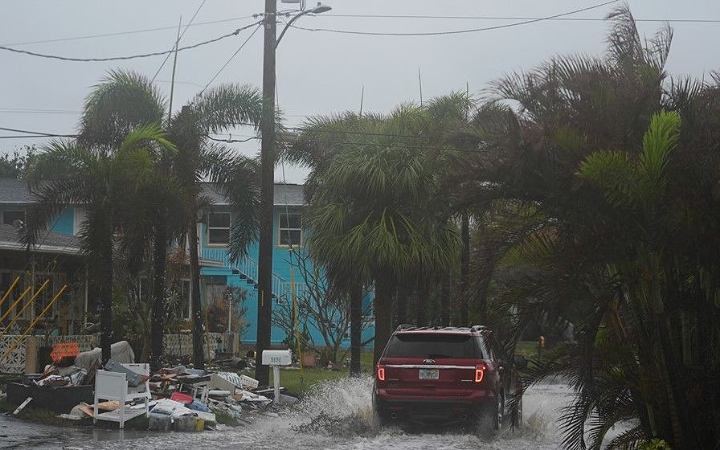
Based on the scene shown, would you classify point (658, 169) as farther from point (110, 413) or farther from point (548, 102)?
point (110, 413)

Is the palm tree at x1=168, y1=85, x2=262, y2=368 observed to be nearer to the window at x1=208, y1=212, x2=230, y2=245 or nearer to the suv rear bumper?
the suv rear bumper

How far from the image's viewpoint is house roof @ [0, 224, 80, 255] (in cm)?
2639

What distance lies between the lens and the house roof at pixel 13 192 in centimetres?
4281

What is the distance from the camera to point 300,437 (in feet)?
54.4

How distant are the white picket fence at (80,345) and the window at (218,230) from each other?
8.89m

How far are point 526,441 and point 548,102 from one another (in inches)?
248

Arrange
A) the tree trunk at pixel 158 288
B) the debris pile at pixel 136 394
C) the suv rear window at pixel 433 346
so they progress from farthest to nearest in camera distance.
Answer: the tree trunk at pixel 158 288 < the debris pile at pixel 136 394 < the suv rear window at pixel 433 346

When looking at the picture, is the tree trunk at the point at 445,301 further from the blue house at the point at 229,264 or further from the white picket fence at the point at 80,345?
the blue house at the point at 229,264

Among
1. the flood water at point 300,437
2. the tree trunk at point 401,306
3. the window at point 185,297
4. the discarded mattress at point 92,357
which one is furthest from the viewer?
the window at point 185,297

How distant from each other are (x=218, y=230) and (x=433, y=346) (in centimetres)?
2976

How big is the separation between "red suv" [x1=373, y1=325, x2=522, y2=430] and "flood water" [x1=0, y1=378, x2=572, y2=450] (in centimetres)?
36

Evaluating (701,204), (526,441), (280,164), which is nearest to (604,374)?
(701,204)

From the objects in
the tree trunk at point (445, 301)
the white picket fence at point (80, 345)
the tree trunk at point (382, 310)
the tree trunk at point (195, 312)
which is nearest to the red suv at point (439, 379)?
the tree trunk at point (382, 310)

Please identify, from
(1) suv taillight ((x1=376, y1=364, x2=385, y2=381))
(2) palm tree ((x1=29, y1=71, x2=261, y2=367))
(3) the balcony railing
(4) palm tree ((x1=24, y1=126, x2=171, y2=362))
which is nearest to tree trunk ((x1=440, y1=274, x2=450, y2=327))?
(2) palm tree ((x1=29, y1=71, x2=261, y2=367))
